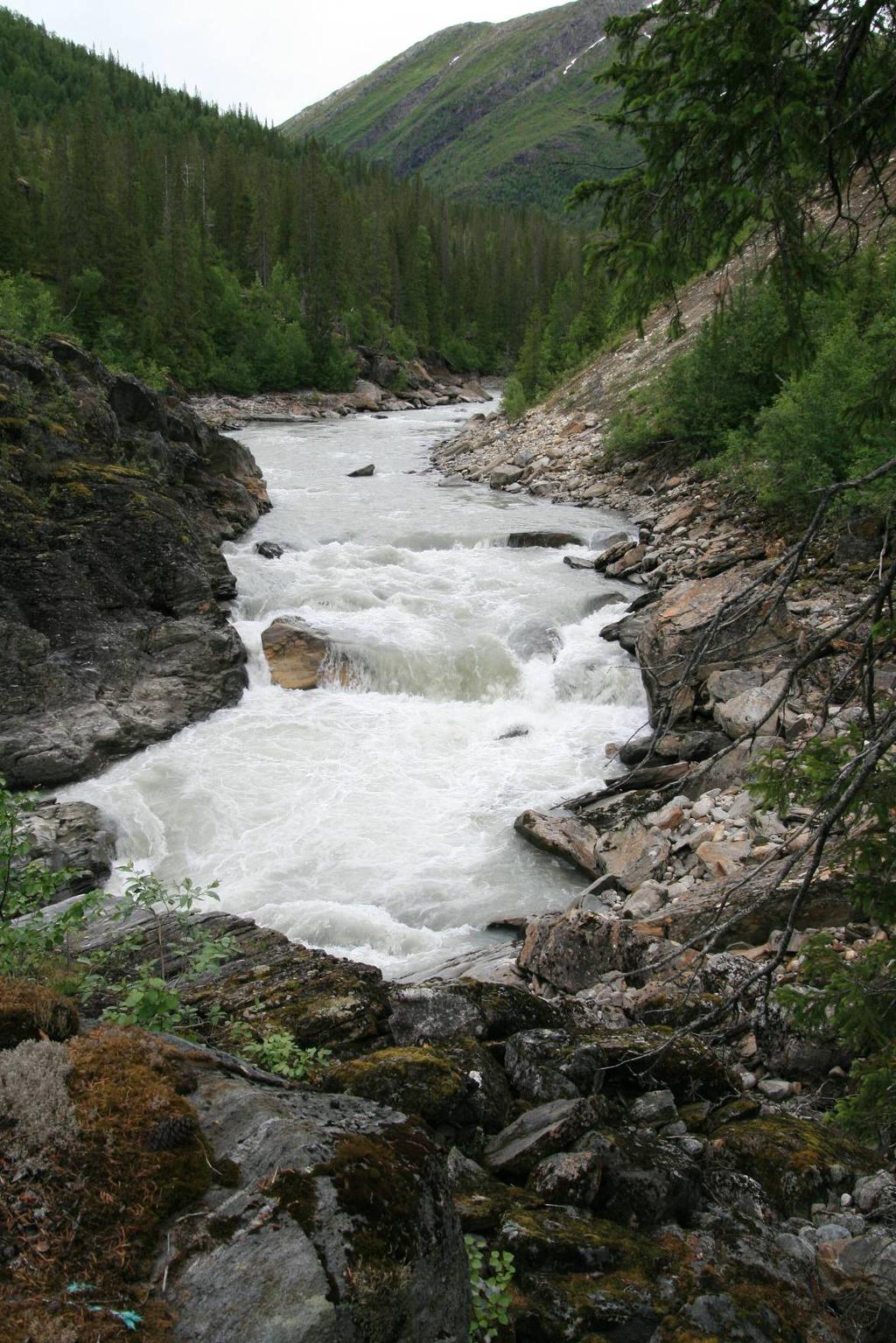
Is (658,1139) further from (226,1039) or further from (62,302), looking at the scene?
(62,302)

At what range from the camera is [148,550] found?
16.8 metres

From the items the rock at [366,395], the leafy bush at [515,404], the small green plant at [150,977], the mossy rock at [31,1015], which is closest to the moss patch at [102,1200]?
the mossy rock at [31,1015]

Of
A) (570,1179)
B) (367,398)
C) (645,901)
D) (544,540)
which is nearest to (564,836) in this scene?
(645,901)

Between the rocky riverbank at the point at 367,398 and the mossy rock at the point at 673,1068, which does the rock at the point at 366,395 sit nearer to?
the rocky riverbank at the point at 367,398

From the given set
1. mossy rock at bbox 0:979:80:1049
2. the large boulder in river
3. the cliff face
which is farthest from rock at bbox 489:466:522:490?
mossy rock at bbox 0:979:80:1049

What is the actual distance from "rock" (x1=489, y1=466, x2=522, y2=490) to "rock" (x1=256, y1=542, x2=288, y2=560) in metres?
12.8

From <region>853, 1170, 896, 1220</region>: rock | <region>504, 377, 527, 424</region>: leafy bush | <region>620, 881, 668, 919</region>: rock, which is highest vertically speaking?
<region>504, 377, 527, 424</region>: leafy bush

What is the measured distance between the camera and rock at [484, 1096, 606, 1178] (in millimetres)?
4176

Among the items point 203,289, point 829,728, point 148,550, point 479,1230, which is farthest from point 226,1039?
point 203,289

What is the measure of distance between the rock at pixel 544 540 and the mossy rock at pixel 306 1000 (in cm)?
1796

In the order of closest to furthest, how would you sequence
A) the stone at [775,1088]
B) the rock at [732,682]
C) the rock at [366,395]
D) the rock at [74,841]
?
the stone at [775,1088], the rock at [74,841], the rock at [732,682], the rock at [366,395]

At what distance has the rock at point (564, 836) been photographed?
10852 millimetres

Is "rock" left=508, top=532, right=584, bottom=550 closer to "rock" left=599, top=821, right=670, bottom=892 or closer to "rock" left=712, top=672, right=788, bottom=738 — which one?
"rock" left=712, top=672, right=788, bottom=738

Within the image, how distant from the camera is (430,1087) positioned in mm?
4660
